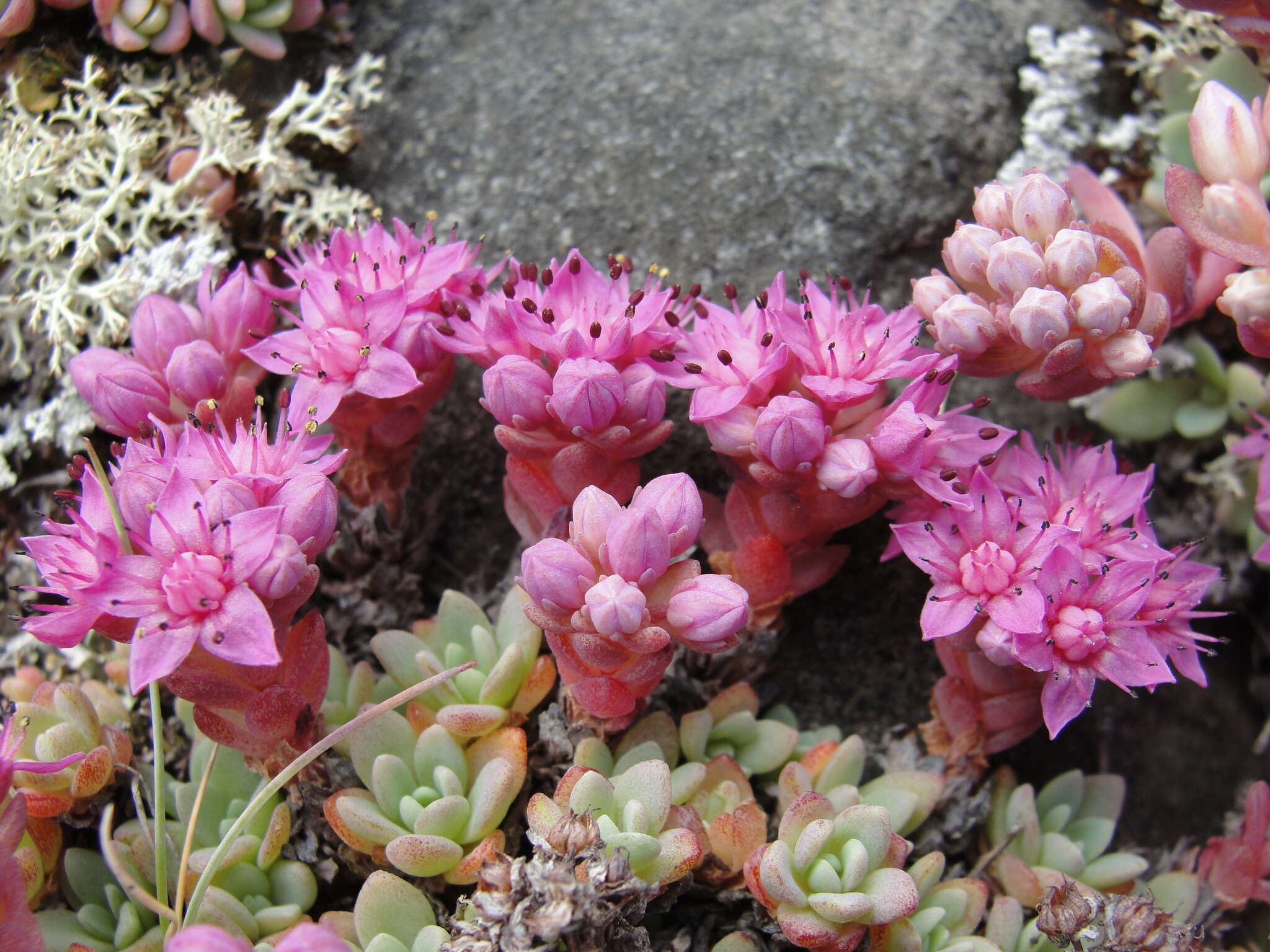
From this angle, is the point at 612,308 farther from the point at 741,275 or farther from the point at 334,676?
the point at 334,676

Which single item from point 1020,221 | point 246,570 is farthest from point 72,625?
point 1020,221

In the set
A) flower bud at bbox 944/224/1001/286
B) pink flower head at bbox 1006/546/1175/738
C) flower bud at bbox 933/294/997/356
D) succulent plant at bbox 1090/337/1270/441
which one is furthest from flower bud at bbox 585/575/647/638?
succulent plant at bbox 1090/337/1270/441

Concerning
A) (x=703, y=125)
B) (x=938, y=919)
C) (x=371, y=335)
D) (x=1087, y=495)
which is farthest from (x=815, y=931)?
(x=703, y=125)

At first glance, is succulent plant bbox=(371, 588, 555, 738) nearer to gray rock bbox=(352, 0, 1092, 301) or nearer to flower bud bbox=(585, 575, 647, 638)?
flower bud bbox=(585, 575, 647, 638)

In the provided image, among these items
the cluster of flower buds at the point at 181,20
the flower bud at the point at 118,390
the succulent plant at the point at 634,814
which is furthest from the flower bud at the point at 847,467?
the cluster of flower buds at the point at 181,20

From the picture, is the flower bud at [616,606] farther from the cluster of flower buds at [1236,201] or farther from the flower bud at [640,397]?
the cluster of flower buds at [1236,201]

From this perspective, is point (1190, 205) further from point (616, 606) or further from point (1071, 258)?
point (616, 606)
